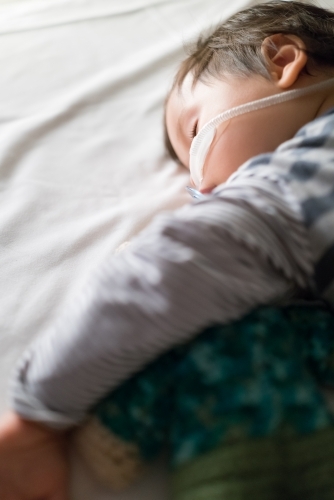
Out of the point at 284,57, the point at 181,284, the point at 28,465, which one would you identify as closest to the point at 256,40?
the point at 284,57

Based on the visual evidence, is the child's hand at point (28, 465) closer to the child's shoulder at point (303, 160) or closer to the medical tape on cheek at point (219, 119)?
the child's shoulder at point (303, 160)

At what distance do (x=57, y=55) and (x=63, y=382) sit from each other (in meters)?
0.93

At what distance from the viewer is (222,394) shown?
0.46 metres

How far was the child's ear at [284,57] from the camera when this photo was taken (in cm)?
68

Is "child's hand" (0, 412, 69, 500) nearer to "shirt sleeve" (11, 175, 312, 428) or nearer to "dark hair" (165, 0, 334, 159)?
"shirt sleeve" (11, 175, 312, 428)

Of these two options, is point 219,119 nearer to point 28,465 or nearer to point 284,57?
point 284,57

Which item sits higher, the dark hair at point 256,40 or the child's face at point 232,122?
the dark hair at point 256,40

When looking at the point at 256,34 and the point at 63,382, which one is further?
the point at 256,34

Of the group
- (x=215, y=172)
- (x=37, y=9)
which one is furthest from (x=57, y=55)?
(x=215, y=172)

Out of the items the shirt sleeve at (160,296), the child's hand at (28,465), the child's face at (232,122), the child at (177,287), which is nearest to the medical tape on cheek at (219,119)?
the child's face at (232,122)

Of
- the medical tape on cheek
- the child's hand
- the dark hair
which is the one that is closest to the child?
the child's hand

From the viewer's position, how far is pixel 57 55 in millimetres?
1148

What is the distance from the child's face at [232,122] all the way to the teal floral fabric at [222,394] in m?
0.27

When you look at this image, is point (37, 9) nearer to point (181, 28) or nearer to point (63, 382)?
point (181, 28)
